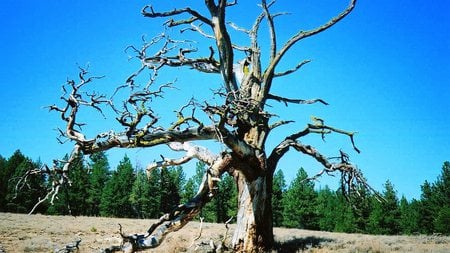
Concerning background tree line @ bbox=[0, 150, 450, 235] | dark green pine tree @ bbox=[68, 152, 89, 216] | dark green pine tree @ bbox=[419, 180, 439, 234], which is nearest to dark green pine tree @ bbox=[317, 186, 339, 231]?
background tree line @ bbox=[0, 150, 450, 235]

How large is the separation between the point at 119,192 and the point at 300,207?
3244 cm

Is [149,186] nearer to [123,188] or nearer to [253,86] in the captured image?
[123,188]

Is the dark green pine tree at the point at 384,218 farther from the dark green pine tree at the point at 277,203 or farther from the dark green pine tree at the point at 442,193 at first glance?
the dark green pine tree at the point at 277,203

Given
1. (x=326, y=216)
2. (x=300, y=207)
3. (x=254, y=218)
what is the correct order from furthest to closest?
(x=326, y=216), (x=300, y=207), (x=254, y=218)

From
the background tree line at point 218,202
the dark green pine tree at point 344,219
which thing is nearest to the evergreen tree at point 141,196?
the background tree line at point 218,202

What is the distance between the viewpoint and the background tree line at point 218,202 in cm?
6288

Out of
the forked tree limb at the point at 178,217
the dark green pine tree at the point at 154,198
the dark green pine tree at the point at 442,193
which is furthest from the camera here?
the dark green pine tree at the point at 154,198

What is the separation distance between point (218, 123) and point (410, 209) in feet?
229

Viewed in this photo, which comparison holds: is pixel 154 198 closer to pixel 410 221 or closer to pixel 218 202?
pixel 218 202

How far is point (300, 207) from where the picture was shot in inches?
2613

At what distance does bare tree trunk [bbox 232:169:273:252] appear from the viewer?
10.8 meters

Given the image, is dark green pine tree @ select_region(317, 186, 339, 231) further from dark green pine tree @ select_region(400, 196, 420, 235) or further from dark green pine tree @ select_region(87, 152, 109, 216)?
dark green pine tree @ select_region(87, 152, 109, 216)

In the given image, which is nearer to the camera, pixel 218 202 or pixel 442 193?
pixel 442 193

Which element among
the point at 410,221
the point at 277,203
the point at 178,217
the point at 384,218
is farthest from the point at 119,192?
the point at 178,217
